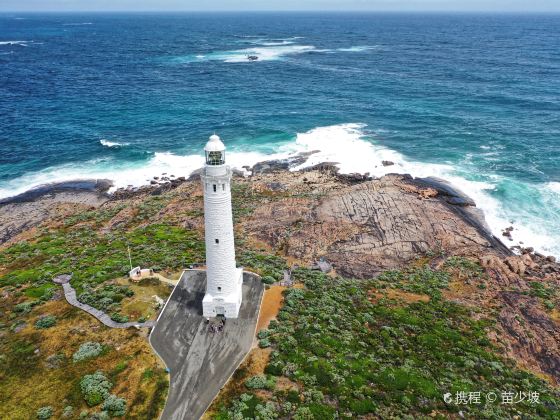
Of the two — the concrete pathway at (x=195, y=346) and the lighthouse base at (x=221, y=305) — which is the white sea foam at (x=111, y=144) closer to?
the concrete pathway at (x=195, y=346)

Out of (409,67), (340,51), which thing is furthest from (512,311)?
(340,51)

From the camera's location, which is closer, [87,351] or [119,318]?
[87,351]

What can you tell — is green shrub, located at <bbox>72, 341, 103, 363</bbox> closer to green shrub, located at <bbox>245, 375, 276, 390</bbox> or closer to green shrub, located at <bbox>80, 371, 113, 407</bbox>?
green shrub, located at <bbox>80, 371, 113, 407</bbox>

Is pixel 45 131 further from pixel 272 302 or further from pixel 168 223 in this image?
pixel 272 302

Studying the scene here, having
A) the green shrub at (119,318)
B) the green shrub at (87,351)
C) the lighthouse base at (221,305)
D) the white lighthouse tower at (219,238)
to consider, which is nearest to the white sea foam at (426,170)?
the lighthouse base at (221,305)

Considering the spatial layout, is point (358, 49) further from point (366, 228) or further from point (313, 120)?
point (366, 228)

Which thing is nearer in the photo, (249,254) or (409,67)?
(249,254)

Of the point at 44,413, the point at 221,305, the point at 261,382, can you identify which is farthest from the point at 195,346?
the point at 44,413
